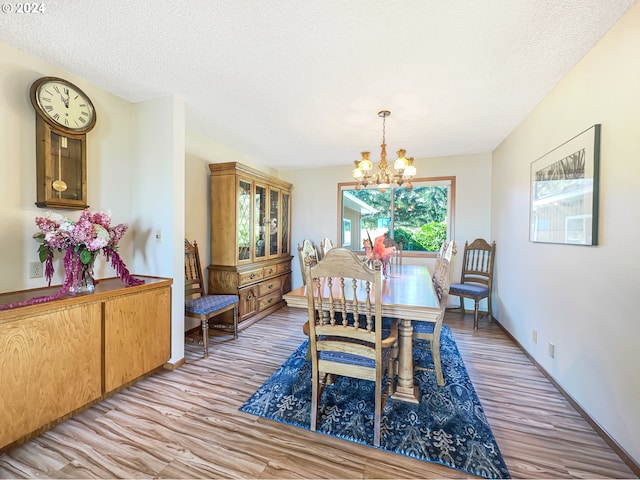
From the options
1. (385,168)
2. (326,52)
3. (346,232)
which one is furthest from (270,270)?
(326,52)

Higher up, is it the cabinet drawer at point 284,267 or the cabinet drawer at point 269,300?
the cabinet drawer at point 284,267

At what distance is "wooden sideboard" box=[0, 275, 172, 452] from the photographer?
1.52 metres

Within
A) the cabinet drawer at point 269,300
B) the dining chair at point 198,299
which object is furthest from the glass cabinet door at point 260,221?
the dining chair at point 198,299

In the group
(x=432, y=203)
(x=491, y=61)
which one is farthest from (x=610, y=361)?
(x=432, y=203)

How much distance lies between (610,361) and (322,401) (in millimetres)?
1831

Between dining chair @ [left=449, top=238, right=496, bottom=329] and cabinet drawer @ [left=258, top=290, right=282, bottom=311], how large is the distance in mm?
2642

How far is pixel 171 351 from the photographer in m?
2.48

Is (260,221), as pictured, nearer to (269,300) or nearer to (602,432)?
(269,300)

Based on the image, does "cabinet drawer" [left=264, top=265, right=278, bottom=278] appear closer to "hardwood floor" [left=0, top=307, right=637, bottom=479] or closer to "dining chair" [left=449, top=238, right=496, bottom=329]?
"hardwood floor" [left=0, top=307, right=637, bottom=479]

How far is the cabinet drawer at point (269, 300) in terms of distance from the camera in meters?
3.99

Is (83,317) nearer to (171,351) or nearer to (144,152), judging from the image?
(171,351)

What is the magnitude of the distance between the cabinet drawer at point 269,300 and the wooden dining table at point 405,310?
1884 mm

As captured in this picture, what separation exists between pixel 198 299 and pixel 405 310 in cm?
230

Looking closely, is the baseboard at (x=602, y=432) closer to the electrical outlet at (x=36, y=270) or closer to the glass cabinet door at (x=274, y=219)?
the glass cabinet door at (x=274, y=219)
